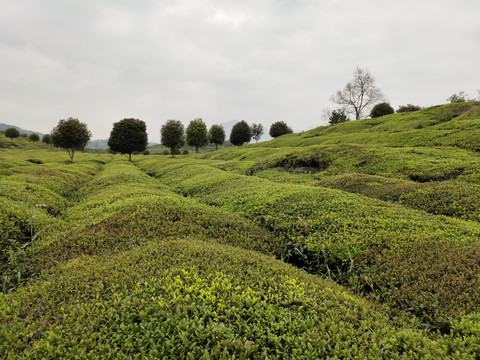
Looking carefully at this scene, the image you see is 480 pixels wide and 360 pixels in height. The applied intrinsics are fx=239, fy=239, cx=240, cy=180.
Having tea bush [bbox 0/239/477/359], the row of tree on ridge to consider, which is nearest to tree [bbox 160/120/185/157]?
the row of tree on ridge

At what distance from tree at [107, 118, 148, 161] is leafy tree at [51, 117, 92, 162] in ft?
23.4

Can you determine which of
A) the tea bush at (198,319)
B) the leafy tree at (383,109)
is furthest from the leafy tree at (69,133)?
the leafy tree at (383,109)

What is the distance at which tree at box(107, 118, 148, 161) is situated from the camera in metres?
55.3

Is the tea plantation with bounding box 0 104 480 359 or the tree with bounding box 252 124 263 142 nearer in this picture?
the tea plantation with bounding box 0 104 480 359

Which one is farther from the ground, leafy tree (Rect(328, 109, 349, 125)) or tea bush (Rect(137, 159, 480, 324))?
leafy tree (Rect(328, 109, 349, 125))

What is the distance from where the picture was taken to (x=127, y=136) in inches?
2192

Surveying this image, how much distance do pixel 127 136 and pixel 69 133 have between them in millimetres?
11614

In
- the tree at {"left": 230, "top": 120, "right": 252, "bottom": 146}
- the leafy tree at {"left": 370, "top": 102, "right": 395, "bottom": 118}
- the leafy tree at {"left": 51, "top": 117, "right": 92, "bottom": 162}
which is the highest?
the leafy tree at {"left": 370, "top": 102, "right": 395, "bottom": 118}

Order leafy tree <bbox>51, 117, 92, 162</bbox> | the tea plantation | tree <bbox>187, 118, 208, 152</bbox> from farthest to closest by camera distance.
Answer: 1. tree <bbox>187, 118, 208, 152</bbox>
2. leafy tree <bbox>51, 117, 92, 162</bbox>
3. the tea plantation

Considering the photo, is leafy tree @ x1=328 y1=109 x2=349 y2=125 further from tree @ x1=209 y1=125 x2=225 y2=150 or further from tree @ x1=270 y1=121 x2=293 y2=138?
tree @ x1=209 y1=125 x2=225 y2=150

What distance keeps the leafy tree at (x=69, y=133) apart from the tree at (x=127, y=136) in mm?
7119

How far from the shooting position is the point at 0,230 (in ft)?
23.6

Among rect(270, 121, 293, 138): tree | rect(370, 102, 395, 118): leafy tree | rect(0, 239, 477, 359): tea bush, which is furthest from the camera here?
rect(270, 121, 293, 138): tree

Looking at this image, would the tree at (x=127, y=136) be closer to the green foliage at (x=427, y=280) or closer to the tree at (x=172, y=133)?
the tree at (x=172, y=133)
